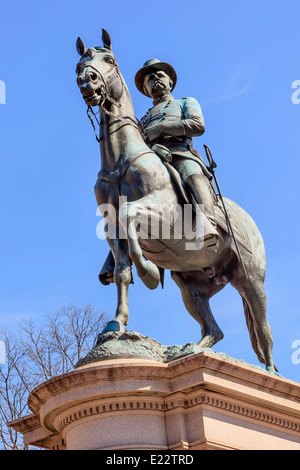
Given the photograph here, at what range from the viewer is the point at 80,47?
10.9 metres

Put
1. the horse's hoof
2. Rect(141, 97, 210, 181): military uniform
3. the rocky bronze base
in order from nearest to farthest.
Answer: the rocky bronze base < the horse's hoof < Rect(141, 97, 210, 181): military uniform

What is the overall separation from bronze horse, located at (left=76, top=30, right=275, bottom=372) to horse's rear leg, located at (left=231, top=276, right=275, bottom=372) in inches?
0.5

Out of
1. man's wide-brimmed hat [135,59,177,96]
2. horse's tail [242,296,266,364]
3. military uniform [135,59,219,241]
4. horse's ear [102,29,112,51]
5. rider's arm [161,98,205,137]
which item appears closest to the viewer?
military uniform [135,59,219,241]

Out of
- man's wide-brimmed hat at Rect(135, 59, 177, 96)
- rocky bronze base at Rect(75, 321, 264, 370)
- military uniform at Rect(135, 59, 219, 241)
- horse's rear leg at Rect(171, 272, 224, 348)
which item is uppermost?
man's wide-brimmed hat at Rect(135, 59, 177, 96)

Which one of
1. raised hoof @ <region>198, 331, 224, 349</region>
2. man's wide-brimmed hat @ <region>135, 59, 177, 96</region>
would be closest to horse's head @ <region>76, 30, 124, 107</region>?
man's wide-brimmed hat @ <region>135, 59, 177, 96</region>

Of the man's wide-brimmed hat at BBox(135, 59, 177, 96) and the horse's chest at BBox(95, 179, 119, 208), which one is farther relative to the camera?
the man's wide-brimmed hat at BBox(135, 59, 177, 96)

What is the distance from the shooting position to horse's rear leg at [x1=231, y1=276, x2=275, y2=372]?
11.5m

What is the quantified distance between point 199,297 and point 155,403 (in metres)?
3.25

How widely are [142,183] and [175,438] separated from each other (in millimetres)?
3172

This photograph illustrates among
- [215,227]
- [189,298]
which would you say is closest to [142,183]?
[215,227]

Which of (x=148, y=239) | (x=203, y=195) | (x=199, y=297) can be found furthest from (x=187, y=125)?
(x=199, y=297)

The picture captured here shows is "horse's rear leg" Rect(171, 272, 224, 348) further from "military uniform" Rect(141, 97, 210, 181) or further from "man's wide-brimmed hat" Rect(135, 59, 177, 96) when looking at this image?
"man's wide-brimmed hat" Rect(135, 59, 177, 96)

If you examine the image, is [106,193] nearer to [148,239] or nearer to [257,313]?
[148,239]
